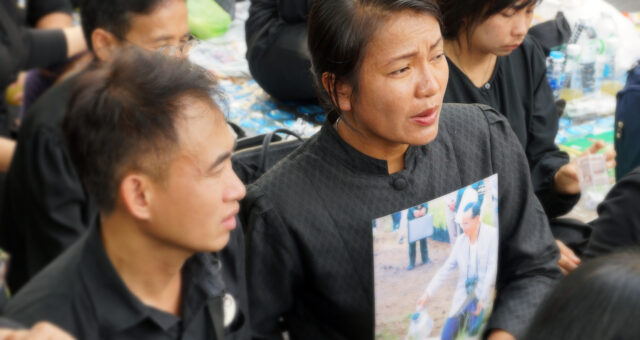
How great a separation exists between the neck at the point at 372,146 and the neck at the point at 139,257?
0.41 metres

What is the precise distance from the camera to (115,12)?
6.63 ft

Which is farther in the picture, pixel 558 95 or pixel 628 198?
pixel 558 95

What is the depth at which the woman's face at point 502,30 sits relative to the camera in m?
2.04

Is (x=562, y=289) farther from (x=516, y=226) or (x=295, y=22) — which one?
(x=295, y=22)

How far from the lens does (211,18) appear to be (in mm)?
3605

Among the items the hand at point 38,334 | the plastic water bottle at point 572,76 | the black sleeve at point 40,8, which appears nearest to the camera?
the hand at point 38,334

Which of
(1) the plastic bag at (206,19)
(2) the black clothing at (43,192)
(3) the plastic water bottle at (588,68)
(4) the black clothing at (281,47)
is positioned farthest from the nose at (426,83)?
(3) the plastic water bottle at (588,68)

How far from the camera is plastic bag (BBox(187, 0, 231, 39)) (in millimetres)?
3480

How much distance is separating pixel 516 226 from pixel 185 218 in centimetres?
76

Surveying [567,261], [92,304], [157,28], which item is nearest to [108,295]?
[92,304]

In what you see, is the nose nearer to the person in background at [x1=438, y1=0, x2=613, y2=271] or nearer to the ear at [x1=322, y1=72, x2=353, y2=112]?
the ear at [x1=322, y1=72, x2=353, y2=112]

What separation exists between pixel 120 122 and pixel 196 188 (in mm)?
165

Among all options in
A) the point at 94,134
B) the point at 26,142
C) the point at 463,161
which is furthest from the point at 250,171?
the point at 94,134

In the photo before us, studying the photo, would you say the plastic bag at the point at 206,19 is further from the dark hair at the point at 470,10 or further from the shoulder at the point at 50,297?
the shoulder at the point at 50,297
